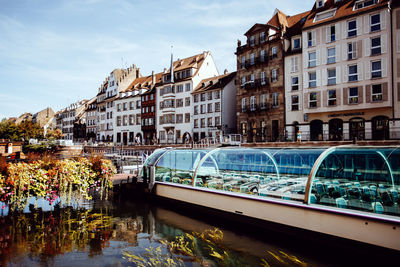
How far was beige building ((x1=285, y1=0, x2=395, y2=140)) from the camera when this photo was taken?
28.7 meters

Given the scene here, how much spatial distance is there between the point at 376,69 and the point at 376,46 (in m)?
2.23

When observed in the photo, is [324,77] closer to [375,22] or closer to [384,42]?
[384,42]

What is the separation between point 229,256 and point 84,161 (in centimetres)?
722

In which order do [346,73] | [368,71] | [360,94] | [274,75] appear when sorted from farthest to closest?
1. [274,75]
2. [346,73]
3. [360,94]
4. [368,71]

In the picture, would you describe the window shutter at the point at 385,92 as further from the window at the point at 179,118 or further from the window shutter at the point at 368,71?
the window at the point at 179,118

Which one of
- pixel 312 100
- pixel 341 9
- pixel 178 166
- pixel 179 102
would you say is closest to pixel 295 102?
pixel 312 100

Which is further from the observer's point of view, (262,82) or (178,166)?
(262,82)

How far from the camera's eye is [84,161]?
499 inches

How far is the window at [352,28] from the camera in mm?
30802

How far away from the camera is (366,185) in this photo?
9680mm

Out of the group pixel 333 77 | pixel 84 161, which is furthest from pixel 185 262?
pixel 333 77

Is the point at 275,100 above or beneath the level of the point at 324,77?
beneath

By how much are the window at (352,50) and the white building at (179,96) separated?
25269 millimetres

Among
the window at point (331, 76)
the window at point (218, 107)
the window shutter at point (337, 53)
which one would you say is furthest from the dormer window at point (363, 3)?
the window at point (218, 107)
